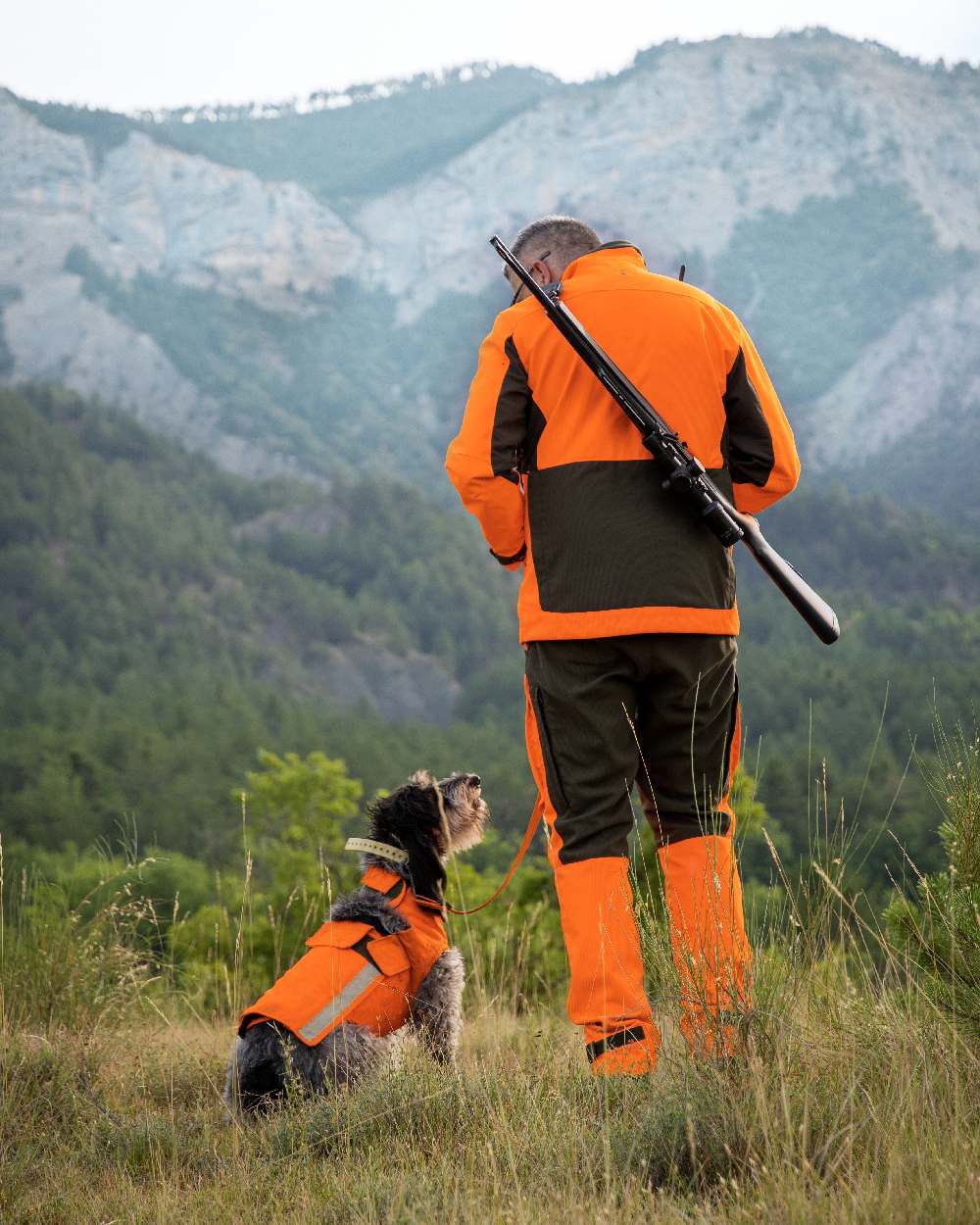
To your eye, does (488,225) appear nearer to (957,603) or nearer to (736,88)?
(736,88)

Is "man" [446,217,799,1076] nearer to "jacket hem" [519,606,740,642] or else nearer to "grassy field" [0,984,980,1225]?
"jacket hem" [519,606,740,642]

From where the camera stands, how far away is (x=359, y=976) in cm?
336

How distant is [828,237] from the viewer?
Answer: 145 m

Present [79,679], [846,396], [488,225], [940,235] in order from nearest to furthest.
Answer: [79,679] < [846,396] < [940,235] < [488,225]

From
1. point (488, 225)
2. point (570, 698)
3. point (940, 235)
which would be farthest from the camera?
point (488, 225)

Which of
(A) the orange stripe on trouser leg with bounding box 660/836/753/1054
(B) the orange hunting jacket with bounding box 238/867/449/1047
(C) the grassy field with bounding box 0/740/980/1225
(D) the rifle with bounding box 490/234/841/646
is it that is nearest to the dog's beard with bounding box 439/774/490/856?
(B) the orange hunting jacket with bounding box 238/867/449/1047

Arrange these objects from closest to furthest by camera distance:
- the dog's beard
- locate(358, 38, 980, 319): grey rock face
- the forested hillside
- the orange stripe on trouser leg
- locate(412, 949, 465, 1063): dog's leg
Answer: the orange stripe on trouser leg
locate(412, 949, 465, 1063): dog's leg
the dog's beard
the forested hillside
locate(358, 38, 980, 319): grey rock face

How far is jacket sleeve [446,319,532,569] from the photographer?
9.71ft

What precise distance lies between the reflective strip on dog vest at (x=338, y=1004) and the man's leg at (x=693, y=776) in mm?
973

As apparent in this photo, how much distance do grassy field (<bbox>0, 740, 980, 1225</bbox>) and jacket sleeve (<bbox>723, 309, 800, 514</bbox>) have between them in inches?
33.6

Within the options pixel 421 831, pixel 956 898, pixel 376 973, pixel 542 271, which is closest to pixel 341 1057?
pixel 376 973

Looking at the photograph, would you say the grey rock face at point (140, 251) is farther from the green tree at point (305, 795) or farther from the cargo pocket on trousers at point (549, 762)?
the cargo pocket on trousers at point (549, 762)

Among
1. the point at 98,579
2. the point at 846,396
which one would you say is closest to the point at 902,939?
the point at 98,579

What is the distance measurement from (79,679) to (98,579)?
12.2 meters
